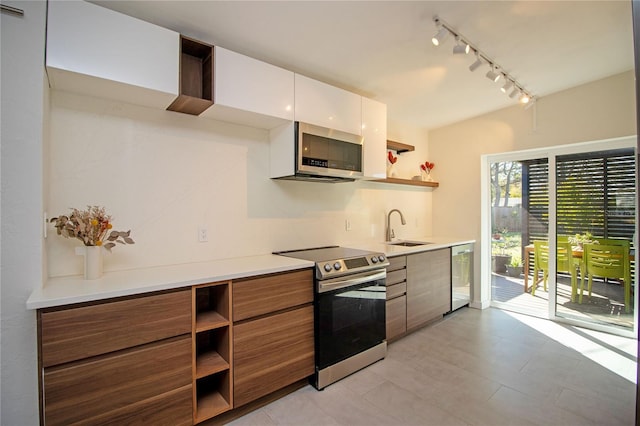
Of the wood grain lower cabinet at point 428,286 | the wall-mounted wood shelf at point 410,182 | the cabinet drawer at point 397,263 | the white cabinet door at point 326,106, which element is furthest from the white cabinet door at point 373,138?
the wood grain lower cabinet at point 428,286

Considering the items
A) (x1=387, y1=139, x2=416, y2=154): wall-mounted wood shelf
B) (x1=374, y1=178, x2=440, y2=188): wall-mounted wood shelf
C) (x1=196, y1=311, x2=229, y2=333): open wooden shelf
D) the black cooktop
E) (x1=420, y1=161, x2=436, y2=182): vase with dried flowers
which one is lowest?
(x1=196, y1=311, x2=229, y2=333): open wooden shelf

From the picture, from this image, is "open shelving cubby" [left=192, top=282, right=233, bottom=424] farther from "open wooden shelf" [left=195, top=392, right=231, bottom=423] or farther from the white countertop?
the white countertop

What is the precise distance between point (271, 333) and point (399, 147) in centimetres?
280

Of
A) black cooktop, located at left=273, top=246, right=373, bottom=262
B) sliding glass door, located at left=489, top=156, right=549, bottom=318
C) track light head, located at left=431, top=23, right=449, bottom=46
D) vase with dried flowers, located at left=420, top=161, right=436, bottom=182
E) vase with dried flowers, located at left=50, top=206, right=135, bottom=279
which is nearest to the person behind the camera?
vase with dried flowers, located at left=50, top=206, right=135, bottom=279

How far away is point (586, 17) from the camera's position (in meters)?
2.20

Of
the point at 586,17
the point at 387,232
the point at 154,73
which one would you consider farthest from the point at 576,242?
the point at 154,73

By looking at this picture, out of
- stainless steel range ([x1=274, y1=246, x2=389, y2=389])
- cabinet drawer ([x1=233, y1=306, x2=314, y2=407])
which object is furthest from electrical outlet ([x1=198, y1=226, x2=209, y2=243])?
cabinet drawer ([x1=233, y1=306, x2=314, y2=407])

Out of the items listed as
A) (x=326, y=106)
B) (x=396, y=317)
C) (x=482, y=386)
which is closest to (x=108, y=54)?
(x=326, y=106)

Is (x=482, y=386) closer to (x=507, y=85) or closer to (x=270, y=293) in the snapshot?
(x=270, y=293)

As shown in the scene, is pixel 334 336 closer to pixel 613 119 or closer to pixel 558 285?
pixel 558 285

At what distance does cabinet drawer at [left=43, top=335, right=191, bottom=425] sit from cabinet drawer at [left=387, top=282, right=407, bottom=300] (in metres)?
1.80

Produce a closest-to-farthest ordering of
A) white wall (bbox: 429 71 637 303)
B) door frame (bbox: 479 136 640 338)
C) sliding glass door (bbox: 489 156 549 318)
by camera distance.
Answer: white wall (bbox: 429 71 637 303) < door frame (bbox: 479 136 640 338) < sliding glass door (bbox: 489 156 549 318)

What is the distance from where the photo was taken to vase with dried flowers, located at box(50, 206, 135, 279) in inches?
66.4

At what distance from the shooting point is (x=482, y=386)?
7.37ft
